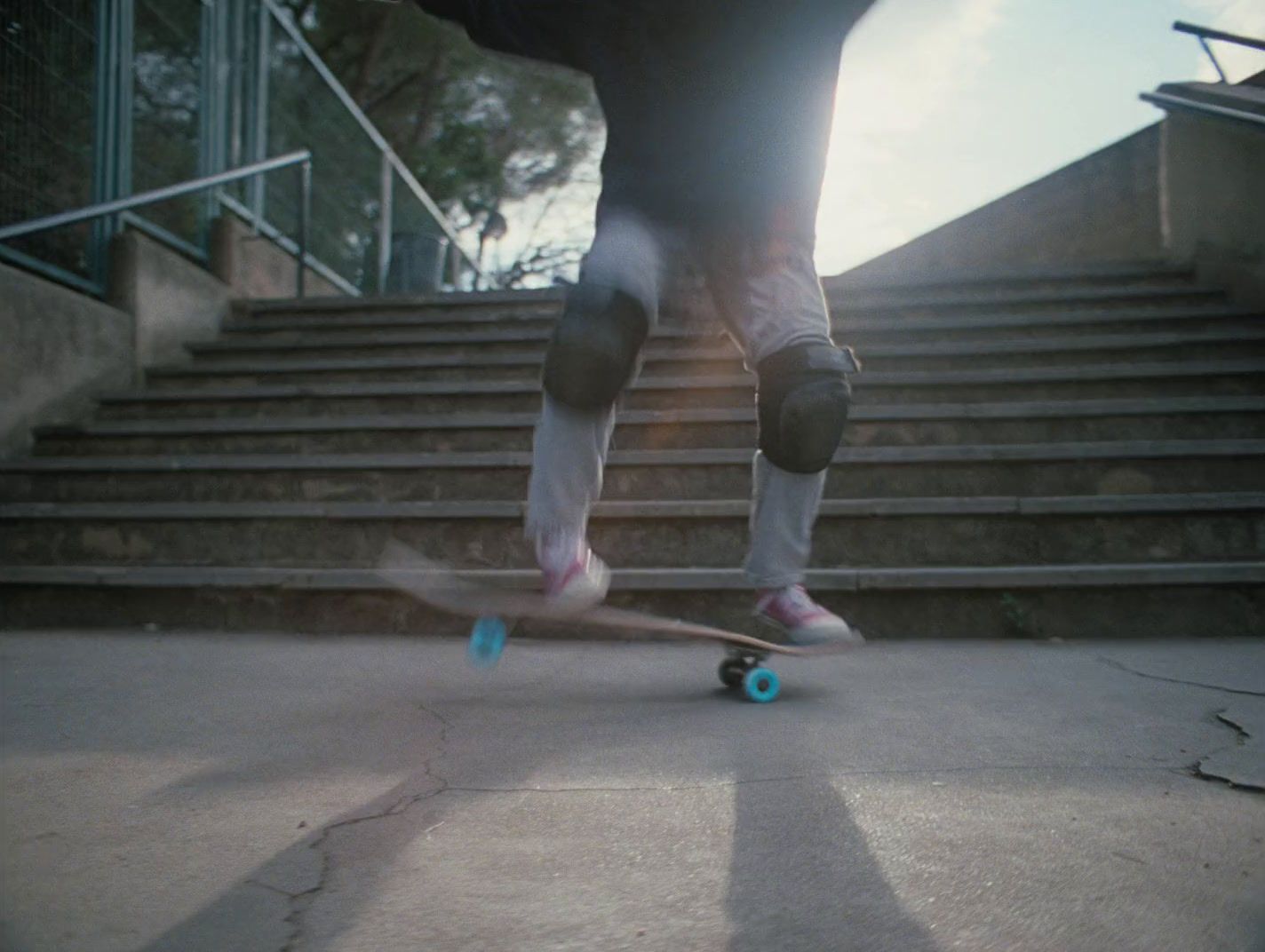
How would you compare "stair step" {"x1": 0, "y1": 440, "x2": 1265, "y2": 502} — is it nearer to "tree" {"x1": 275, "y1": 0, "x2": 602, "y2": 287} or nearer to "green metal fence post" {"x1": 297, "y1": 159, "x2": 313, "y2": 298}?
"green metal fence post" {"x1": 297, "y1": 159, "x2": 313, "y2": 298}

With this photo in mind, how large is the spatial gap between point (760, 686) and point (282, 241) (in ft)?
21.6

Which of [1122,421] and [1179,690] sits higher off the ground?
[1122,421]

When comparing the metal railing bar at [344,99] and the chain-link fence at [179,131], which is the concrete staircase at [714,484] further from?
the metal railing bar at [344,99]

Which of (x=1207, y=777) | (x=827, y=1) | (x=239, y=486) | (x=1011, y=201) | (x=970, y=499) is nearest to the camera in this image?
(x=1207, y=777)

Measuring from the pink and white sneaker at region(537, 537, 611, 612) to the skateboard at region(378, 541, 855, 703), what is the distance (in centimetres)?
2

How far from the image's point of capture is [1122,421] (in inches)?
147

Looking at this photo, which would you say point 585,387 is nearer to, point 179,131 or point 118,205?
point 118,205

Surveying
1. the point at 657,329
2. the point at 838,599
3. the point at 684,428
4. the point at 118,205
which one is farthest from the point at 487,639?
the point at 118,205

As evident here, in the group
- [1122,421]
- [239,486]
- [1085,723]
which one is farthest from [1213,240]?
[239,486]

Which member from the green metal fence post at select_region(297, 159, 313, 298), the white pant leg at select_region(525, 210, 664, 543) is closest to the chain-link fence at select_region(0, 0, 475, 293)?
the green metal fence post at select_region(297, 159, 313, 298)

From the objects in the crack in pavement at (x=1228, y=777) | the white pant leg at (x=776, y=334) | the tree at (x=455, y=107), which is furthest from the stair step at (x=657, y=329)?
the tree at (x=455, y=107)

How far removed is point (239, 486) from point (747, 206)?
2.55 metres

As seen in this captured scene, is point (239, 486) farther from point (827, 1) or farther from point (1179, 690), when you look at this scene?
point (1179, 690)

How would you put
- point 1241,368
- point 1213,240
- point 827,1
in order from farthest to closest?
point 1213,240 < point 1241,368 < point 827,1
